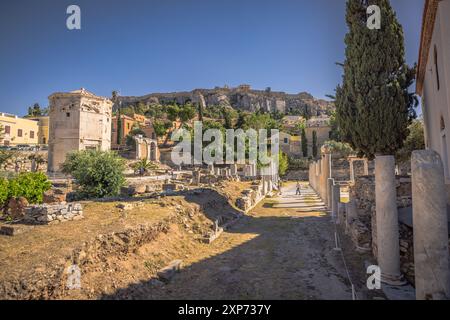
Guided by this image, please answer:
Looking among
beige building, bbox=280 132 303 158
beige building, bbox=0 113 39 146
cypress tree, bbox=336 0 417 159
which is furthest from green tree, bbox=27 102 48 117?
cypress tree, bbox=336 0 417 159

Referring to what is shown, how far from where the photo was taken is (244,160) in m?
43.8

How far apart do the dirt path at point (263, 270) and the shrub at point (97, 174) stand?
23.3ft

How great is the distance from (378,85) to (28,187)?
46.2 feet

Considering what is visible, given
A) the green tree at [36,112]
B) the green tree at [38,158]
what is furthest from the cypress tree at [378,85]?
the green tree at [36,112]

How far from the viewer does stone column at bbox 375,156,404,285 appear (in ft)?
21.1

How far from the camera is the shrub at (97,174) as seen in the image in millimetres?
14302

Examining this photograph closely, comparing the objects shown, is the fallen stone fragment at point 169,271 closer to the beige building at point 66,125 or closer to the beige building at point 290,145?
the beige building at point 66,125

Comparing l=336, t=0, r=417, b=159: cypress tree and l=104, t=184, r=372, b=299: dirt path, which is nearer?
l=104, t=184, r=372, b=299: dirt path

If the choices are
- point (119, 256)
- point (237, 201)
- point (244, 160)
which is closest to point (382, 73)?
point (119, 256)

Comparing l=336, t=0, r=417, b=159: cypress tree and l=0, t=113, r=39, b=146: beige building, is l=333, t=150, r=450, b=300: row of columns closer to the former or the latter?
l=336, t=0, r=417, b=159: cypress tree

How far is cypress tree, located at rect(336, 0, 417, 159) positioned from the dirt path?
12.4ft

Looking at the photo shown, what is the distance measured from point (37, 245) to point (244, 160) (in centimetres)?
3793

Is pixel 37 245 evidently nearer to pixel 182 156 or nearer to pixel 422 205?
pixel 422 205
